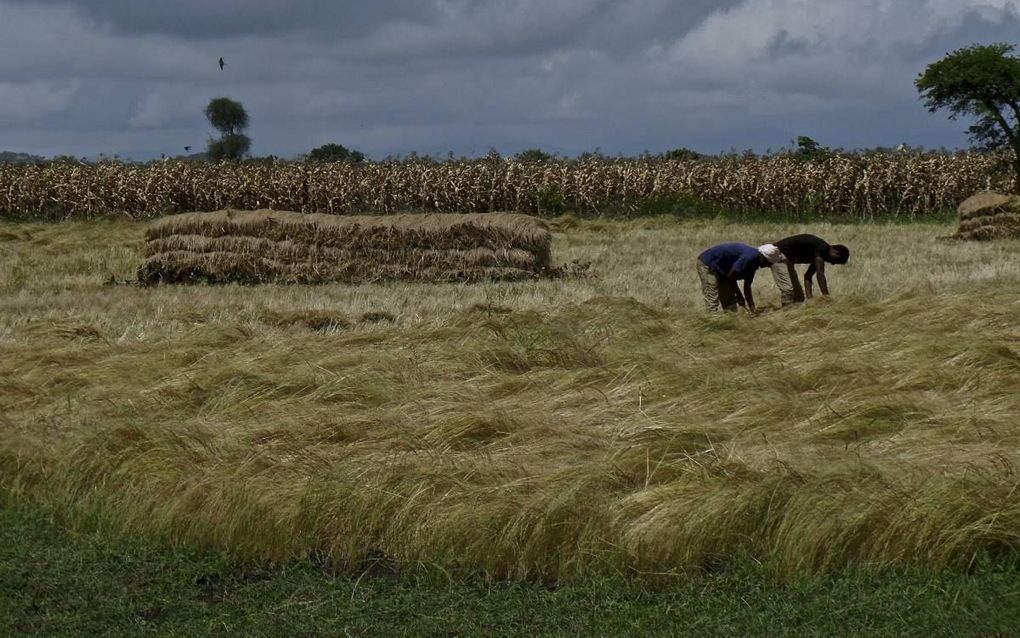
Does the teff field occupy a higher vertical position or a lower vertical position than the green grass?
higher

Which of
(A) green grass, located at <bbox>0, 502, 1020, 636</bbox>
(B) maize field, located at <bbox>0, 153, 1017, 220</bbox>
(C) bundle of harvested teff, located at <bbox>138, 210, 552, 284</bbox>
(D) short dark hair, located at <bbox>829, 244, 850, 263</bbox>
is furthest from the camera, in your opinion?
(B) maize field, located at <bbox>0, 153, 1017, 220</bbox>

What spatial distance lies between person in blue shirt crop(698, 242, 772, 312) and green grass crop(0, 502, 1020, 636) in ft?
21.7

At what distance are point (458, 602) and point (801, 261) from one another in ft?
27.4

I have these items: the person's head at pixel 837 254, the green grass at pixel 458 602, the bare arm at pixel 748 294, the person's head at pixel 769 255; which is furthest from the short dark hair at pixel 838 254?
the green grass at pixel 458 602

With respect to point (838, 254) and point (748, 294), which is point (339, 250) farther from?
point (838, 254)

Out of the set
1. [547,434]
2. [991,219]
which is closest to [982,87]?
[991,219]

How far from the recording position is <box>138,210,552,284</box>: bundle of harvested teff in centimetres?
1683

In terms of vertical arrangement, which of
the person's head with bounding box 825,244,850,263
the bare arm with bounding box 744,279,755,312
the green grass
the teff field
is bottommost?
the green grass

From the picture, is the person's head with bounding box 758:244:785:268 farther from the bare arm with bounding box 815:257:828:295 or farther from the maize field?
the maize field

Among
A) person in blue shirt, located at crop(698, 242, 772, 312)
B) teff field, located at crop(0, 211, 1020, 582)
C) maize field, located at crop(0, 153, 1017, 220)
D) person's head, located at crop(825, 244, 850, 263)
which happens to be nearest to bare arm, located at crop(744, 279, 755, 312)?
A: person in blue shirt, located at crop(698, 242, 772, 312)

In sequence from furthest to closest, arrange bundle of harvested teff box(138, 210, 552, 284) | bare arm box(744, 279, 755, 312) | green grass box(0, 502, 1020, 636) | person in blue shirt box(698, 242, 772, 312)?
bundle of harvested teff box(138, 210, 552, 284) < bare arm box(744, 279, 755, 312) < person in blue shirt box(698, 242, 772, 312) < green grass box(0, 502, 1020, 636)

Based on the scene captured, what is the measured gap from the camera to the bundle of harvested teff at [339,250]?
16828 mm

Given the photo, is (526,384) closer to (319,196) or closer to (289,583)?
(289,583)

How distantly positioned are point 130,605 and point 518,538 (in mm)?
1718
